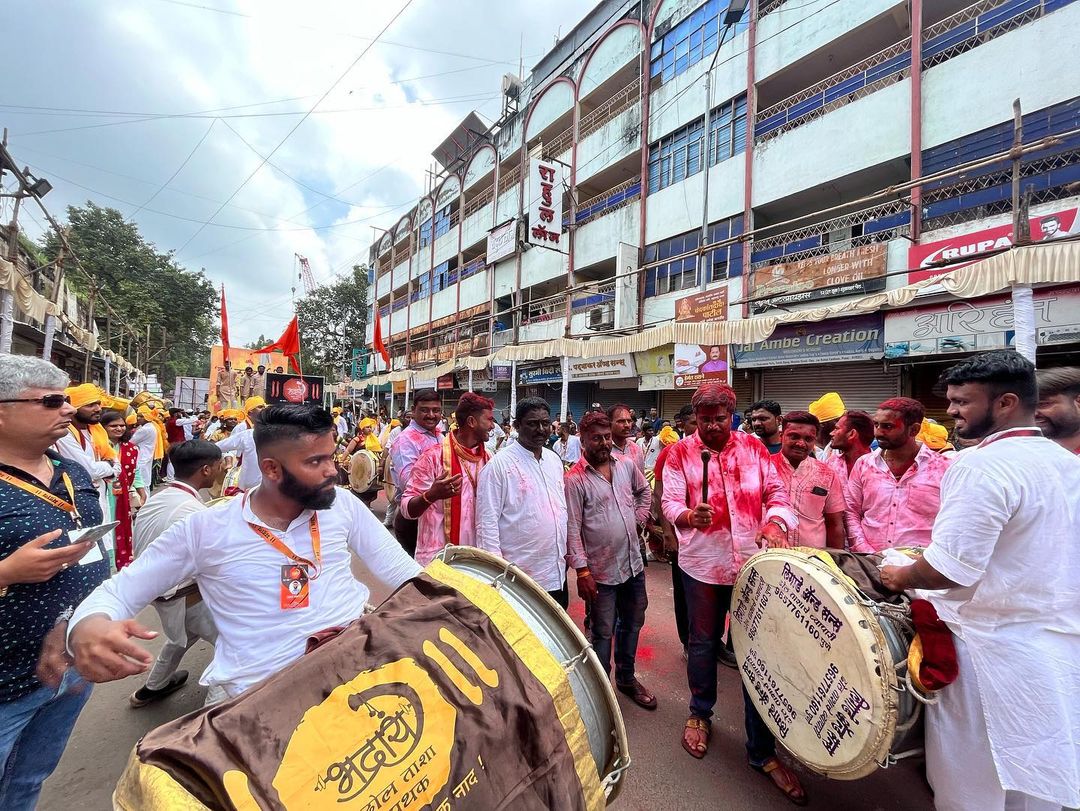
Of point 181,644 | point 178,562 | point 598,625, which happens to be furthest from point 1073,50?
point 181,644

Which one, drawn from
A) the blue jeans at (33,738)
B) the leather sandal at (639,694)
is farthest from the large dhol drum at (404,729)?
the leather sandal at (639,694)

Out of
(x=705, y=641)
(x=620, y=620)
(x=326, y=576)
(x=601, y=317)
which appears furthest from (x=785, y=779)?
(x=601, y=317)

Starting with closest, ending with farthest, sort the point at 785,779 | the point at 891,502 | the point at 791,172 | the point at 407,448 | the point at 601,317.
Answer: the point at 785,779 < the point at 891,502 < the point at 407,448 < the point at 791,172 < the point at 601,317

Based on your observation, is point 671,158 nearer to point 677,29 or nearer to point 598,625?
point 677,29

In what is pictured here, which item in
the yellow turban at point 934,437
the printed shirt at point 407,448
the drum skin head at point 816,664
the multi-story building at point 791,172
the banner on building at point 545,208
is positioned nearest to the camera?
the drum skin head at point 816,664

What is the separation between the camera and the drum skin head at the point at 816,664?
1.98 meters

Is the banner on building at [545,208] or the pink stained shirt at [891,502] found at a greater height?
the banner on building at [545,208]

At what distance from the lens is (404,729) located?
1.25 metres

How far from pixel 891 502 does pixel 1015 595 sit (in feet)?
5.31

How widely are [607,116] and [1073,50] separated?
45.6ft

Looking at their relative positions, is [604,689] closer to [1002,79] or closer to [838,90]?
[1002,79]

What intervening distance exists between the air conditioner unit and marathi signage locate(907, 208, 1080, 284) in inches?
357

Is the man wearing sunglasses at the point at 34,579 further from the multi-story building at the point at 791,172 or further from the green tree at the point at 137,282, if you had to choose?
the green tree at the point at 137,282

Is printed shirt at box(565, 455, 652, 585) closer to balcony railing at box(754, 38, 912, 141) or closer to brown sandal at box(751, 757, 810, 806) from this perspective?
brown sandal at box(751, 757, 810, 806)
